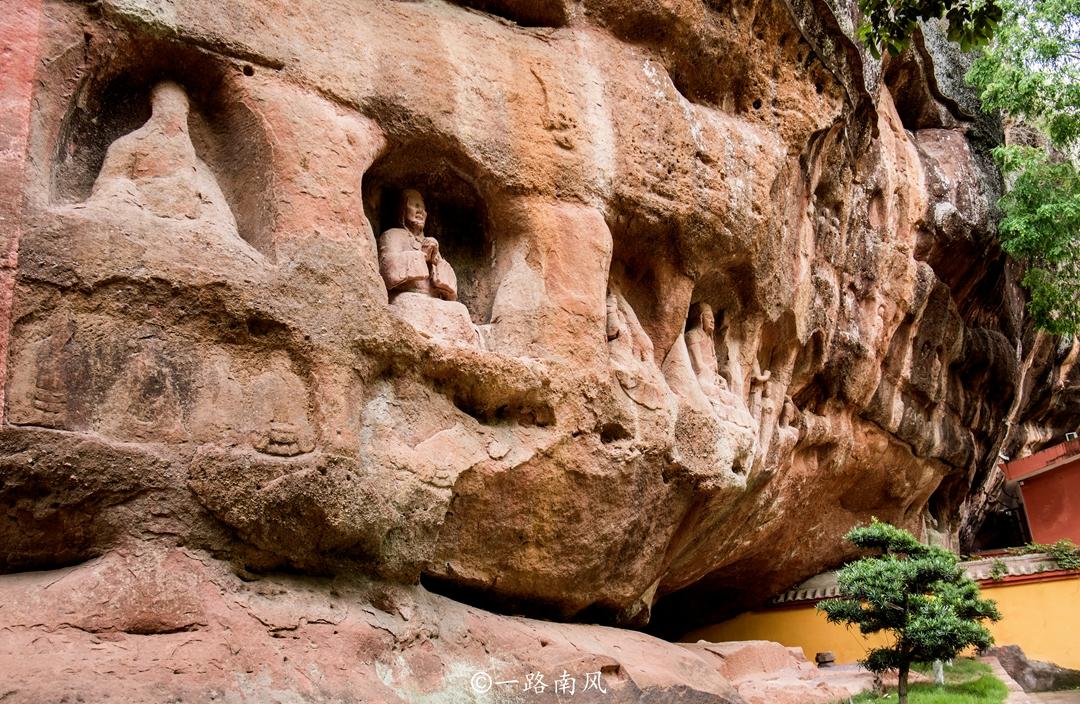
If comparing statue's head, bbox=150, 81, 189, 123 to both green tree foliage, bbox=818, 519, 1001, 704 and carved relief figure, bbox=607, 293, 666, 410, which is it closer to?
carved relief figure, bbox=607, 293, 666, 410

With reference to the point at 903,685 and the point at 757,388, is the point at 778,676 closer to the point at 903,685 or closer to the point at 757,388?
the point at 903,685

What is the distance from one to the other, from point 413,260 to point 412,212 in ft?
1.63

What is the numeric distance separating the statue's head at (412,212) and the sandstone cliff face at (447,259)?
15 centimetres

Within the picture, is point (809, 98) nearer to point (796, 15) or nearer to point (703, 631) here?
point (796, 15)

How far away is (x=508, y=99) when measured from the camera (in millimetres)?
8273

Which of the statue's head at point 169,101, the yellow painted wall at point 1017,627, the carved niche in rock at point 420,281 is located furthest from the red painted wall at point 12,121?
the yellow painted wall at point 1017,627

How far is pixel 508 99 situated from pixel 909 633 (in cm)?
620

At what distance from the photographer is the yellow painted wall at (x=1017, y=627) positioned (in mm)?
12375

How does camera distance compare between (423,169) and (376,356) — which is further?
(423,169)

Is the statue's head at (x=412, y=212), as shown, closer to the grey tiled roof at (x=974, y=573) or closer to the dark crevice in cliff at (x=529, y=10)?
the dark crevice in cliff at (x=529, y=10)

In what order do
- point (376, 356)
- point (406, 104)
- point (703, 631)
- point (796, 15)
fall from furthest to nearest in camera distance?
point (703, 631)
point (796, 15)
point (406, 104)
point (376, 356)

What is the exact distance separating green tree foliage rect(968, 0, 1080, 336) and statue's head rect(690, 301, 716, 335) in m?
6.82

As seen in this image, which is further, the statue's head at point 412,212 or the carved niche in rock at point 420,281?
the statue's head at point 412,212

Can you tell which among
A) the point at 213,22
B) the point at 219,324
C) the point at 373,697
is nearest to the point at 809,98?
the point at 213,22
